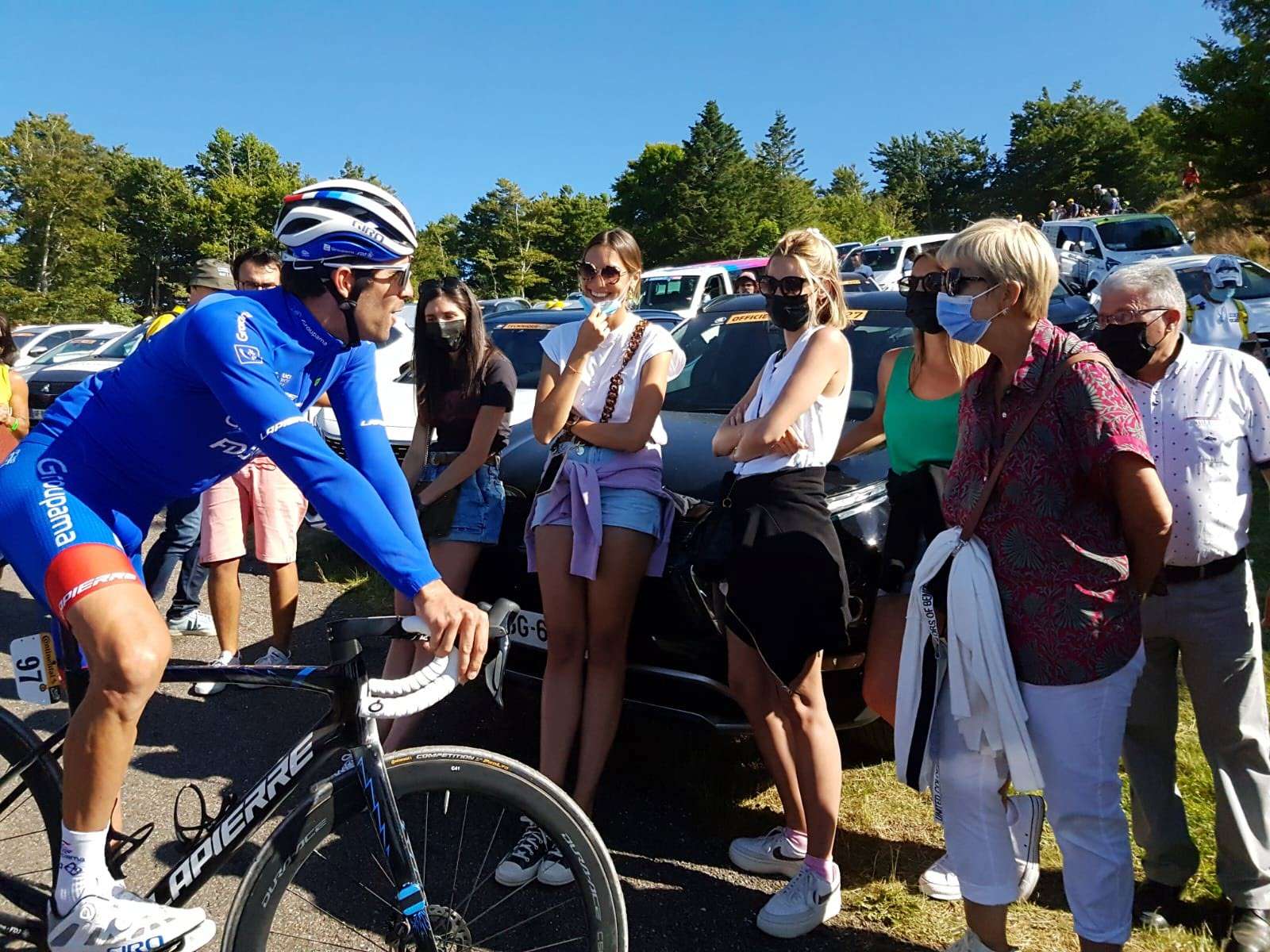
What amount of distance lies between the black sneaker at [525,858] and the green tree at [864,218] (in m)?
50.4

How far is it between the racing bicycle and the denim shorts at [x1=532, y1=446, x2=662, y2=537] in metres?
1.15

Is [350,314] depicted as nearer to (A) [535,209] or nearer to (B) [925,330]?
(B) [925,330]

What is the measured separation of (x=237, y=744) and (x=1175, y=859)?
11.7 ft

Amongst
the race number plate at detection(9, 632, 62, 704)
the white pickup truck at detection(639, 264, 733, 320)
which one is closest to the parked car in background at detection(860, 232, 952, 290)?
the white pickup truck at detection(639, 264, 733, 320)

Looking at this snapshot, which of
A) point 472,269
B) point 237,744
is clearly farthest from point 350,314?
point 472,269

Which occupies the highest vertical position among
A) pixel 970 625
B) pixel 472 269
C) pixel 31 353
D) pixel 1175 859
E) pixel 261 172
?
pixel 261 172

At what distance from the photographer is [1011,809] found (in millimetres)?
2701

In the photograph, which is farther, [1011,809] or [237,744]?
[237,744]

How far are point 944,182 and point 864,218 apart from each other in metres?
19.7

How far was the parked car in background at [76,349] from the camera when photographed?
52.5ft

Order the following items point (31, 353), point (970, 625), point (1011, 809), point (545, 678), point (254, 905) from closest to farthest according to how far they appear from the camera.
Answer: point (254, 905) < point (970, 625) < point (1011, 809) < point (545, 678) < point (31, 353)

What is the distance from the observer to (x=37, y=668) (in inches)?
97.4

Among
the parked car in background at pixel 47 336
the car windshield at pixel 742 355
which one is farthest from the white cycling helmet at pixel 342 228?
the parked car in background at pixel 47 336

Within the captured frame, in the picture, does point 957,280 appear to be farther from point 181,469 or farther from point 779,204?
point 779,204
